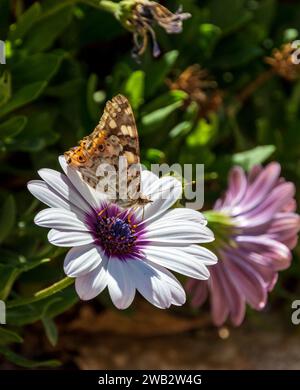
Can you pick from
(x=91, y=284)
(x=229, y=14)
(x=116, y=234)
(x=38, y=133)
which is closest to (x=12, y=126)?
(x=38, y=133)

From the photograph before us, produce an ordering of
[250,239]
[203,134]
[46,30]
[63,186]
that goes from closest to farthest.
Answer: [63,186] → [250,239] → [46,30] → [203,134]

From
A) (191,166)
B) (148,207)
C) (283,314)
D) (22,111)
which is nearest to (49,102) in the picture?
(22,111)

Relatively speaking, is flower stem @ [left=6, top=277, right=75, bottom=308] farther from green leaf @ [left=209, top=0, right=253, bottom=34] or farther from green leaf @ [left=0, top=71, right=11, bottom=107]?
green leaf @ [left=209, top=0, right=253, bottom=34]

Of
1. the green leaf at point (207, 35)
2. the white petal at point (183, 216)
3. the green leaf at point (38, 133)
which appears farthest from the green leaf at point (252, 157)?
the white petal at point (183, 216)

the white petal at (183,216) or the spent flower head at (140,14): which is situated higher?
the spent flower head at (140,14)

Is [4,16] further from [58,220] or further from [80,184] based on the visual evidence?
[58,220]

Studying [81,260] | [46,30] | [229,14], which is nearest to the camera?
[81,260]

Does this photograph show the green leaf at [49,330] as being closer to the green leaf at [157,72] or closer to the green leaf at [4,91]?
the green leaf at [4,91]

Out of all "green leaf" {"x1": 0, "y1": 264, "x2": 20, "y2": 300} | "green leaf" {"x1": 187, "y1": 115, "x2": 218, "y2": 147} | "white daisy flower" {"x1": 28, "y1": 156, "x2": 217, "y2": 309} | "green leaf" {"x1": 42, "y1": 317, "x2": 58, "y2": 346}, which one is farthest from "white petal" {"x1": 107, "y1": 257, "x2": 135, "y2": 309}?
"green leaf" {"x1": 187, "y1": 115, "x2": 218, "y2": 147}
